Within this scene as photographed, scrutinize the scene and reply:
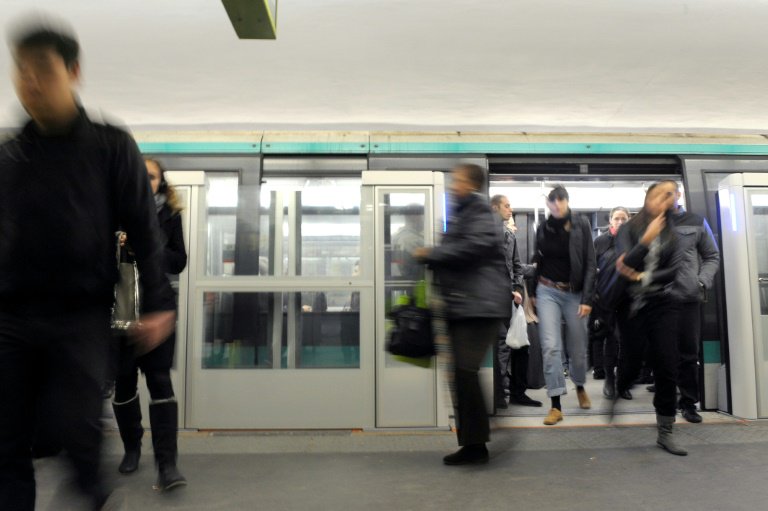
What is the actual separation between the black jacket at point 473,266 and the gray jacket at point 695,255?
1798 millimetres

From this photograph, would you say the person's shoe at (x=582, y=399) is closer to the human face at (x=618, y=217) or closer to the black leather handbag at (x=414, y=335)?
the human face at (x=618, y=217)

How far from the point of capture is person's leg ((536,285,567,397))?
455 centimetres

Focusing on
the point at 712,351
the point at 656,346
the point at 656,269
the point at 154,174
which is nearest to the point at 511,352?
the point at 712,351

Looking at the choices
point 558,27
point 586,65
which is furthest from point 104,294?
point 586,65

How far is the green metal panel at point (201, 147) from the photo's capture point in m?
4.82

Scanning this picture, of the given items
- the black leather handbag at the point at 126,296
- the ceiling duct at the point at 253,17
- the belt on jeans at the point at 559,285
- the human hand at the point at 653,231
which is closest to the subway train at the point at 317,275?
the belt on jeans at the point at 559,285

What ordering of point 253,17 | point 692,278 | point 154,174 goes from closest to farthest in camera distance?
point 253,17 < point 154,174 < point 692,278

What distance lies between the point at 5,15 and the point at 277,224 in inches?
89.1

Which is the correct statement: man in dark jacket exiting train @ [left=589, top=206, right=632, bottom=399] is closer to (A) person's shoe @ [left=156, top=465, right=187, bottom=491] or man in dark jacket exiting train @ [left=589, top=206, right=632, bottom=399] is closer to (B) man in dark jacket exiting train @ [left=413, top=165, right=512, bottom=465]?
(B) man in dark jacket exiting train @ [left=413, top=165, right=512, bottom=465]

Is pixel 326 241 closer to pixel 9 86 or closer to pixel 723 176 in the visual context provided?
pixel 9 86

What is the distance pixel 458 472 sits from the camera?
11.2 feet

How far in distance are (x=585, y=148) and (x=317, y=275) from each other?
254 centimetres

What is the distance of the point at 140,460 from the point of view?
3641 mm

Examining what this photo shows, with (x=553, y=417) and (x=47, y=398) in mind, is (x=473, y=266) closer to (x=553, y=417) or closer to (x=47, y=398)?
(x=553, y=417)
